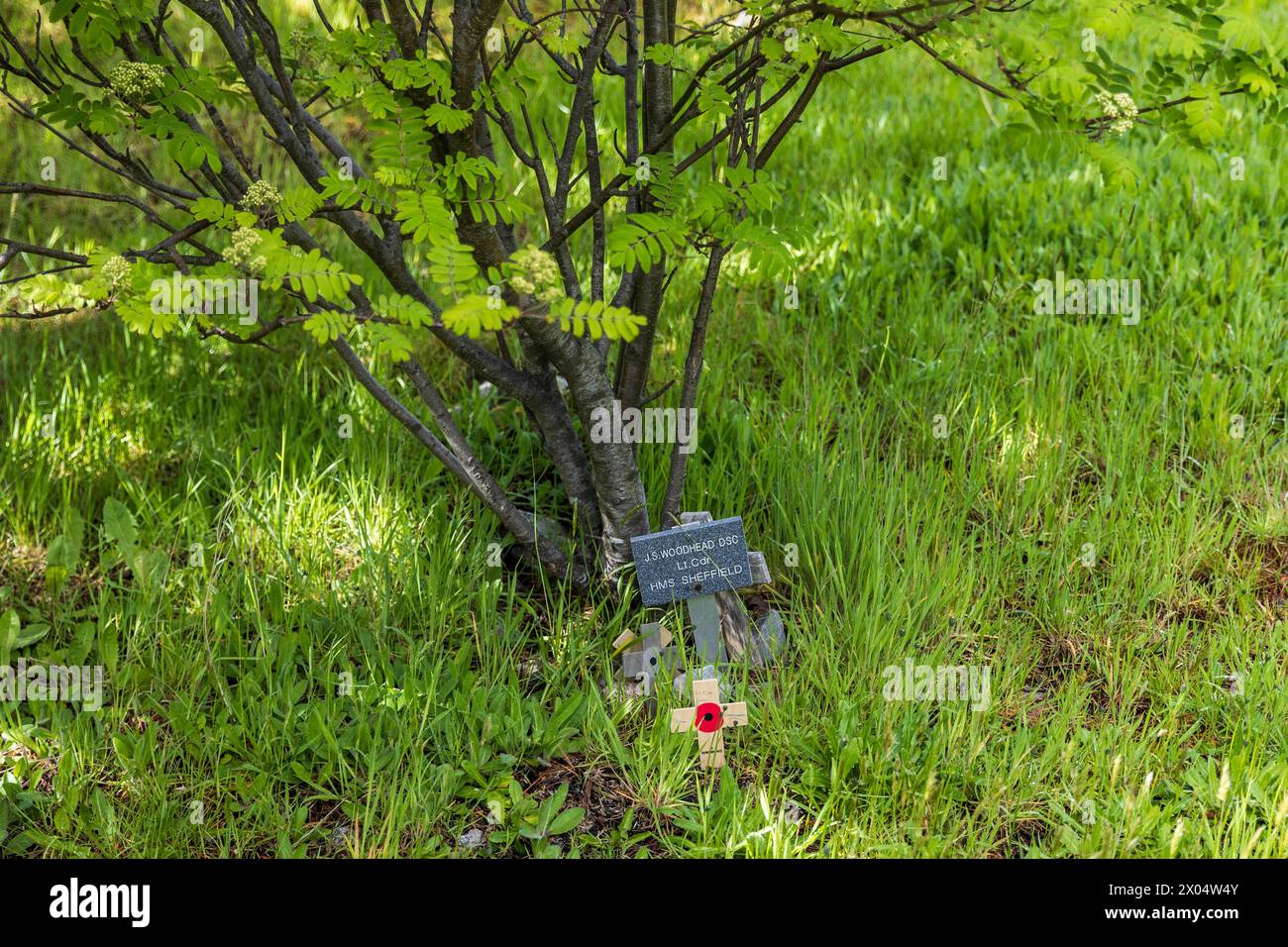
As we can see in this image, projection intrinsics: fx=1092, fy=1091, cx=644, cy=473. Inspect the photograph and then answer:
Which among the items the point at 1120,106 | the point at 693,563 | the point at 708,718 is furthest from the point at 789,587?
the point at 1120,106

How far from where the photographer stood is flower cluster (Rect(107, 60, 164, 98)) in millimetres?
2396

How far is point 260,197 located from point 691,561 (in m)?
1.44

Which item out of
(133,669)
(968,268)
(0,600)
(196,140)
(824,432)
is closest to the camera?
(196,140)

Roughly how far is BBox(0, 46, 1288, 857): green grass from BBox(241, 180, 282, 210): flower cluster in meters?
1.28

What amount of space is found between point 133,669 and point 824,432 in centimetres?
231

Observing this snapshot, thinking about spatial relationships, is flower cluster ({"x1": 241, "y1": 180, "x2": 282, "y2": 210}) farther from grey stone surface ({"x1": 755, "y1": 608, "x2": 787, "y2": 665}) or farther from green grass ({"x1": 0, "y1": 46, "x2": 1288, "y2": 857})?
grey stone surface ({"x1": 755, "y1": 608, "x2": 787, "y2": 665})

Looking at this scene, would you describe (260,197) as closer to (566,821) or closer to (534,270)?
(534,270)

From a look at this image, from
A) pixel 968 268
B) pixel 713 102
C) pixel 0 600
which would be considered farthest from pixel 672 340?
pixel 0 600

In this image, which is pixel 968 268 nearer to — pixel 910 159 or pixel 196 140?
pixel 910 159

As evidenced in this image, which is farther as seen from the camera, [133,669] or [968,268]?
[968,268]

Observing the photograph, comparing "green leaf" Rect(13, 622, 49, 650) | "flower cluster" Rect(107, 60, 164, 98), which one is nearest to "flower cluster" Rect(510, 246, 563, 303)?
"flower cluster" Rect(107, 60, 164, 98)

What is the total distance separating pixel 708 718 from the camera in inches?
110
